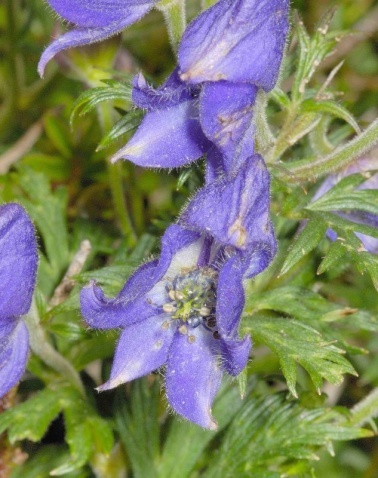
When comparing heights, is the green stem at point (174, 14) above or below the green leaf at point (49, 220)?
above

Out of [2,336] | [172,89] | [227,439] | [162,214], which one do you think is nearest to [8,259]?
[2,336]

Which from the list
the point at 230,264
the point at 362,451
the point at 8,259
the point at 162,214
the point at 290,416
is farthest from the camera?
the point at 362,451

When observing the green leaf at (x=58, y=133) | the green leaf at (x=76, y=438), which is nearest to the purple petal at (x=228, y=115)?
the green leaf at (x=76, y=438)

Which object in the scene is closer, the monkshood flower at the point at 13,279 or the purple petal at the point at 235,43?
the purple petal at the point at 235,43

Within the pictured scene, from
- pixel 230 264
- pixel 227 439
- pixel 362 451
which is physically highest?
pixel 230 264

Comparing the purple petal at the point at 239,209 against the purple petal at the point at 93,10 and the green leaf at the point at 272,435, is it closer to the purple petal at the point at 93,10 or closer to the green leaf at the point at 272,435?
the purple petal at the point at 93,10

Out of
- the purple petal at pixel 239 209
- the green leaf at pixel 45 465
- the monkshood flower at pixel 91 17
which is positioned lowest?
the green leaf at pixel 45 465

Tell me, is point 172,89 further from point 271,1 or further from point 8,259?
point 8,259

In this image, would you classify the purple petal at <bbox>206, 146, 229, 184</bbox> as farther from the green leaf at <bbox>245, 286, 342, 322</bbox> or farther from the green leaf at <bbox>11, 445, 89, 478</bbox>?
the green leaf at <bbox>11, 445, 89, 478</bbox>
